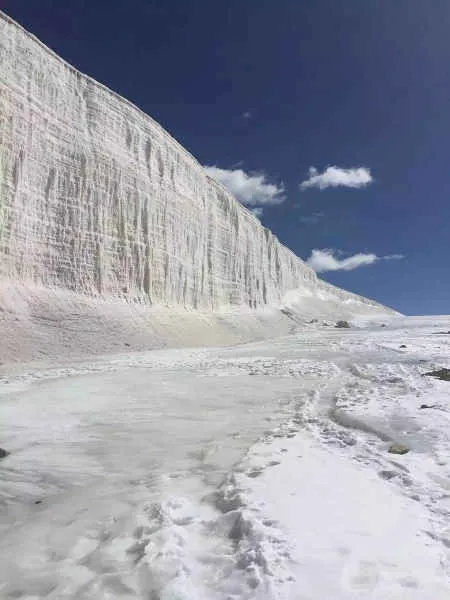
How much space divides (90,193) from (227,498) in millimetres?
23953

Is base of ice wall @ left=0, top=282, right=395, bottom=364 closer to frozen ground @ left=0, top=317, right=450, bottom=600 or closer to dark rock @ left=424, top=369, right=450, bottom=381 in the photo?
frozen ground @ left=0, top=317, right=450, bottom=600

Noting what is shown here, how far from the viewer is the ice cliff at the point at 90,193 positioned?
21.4 metres

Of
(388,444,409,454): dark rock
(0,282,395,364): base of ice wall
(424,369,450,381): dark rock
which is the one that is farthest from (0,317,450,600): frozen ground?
(0,282,395,364): base of ice wall

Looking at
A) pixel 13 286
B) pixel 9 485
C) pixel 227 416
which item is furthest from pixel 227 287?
pixel 9 485

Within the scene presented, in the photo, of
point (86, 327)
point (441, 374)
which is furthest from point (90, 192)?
point (441, 374)

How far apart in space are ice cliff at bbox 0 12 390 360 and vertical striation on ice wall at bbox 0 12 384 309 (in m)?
0.06

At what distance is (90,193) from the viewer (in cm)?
2517

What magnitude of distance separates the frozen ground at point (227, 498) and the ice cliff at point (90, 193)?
→ 15359 millimetres

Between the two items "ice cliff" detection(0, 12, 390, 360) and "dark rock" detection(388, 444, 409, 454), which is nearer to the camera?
"dark rock" detection(388, 444, 409, 454)

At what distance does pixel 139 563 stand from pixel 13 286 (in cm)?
1870

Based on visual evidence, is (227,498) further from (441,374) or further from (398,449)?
(441,374)

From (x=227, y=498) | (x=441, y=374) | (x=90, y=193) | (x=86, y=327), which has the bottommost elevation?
(x=227, y=498)

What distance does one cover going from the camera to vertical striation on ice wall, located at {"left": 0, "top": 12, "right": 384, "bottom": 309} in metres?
21.4

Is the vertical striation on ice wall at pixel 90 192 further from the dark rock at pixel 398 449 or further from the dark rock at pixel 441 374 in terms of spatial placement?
the dark rock at pixel 398 449
